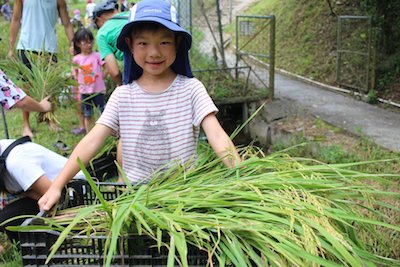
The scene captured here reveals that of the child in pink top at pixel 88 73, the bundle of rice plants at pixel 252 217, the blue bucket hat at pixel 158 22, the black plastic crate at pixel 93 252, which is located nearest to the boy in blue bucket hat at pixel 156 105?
the blue bucket hat at pixel 158 22

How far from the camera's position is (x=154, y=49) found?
1878mm

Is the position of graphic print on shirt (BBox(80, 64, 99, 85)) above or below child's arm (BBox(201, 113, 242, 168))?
below

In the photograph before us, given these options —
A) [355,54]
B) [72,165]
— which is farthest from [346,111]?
[72,165]

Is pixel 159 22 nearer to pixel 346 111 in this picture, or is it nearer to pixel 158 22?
pixel 158 22

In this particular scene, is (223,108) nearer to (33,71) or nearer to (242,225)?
(33,71)

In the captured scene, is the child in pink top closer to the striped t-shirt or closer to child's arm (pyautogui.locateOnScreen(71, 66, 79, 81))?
child's arm (pyautogui.locateOnScreen(71, 66, 79, 81))

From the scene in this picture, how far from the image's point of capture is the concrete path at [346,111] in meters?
4.93

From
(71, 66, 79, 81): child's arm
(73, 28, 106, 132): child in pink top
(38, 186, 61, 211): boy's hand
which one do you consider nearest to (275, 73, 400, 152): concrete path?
(73, 28, 106, 132): child in pink top

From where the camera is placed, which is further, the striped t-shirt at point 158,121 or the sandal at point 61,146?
the sandal at point 61,146

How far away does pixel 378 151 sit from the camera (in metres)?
4.29

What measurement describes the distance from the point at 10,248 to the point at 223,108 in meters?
4.18

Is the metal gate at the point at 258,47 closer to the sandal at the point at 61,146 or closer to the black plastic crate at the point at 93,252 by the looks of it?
the sandal at the point at 61,146

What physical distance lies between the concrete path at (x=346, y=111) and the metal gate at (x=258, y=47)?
349 mm

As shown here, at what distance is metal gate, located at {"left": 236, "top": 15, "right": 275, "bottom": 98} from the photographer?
644cm
